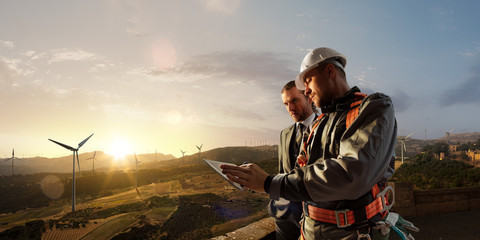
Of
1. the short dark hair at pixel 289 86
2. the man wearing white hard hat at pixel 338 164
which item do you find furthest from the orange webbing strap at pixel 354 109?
the short dark hair at pixel 289 86

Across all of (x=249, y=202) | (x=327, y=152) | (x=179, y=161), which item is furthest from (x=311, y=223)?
(x=179, y=161)

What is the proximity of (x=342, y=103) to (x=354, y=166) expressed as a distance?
21.5 inches

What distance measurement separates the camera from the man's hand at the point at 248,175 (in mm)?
1427

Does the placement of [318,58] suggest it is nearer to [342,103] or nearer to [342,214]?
[342,103]

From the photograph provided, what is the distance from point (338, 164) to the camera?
49.8 inches

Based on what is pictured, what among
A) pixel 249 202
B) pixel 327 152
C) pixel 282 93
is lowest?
pixel 249 202

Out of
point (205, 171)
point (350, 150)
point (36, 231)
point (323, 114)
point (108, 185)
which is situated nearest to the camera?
point (350, 150)

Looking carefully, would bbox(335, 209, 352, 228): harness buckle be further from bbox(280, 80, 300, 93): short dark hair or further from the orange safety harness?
bbox(280, 80, 300, 93): short dark hair

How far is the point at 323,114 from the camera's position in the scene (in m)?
1.84

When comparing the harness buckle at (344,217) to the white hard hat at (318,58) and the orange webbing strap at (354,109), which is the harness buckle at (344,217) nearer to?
the orange webbing strap at (354,109)

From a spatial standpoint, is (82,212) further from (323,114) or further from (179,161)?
(179,161)

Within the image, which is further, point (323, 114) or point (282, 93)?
point (282, 93)

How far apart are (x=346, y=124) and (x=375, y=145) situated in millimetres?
272

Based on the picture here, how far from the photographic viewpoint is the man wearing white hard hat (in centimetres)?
126
